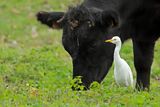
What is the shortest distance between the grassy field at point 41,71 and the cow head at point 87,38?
0.23 meters

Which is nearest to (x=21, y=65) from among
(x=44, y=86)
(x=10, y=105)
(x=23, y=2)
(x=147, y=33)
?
(x=44, y=86)

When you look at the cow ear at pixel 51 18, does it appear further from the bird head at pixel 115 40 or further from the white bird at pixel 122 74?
the white bird at pixel 122 74

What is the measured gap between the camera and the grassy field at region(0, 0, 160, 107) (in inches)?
290

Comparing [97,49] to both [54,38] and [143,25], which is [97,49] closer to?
[143,25]

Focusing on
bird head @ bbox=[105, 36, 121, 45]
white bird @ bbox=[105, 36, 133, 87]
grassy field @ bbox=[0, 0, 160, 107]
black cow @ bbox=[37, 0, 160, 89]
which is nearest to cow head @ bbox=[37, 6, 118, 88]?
black cow @ bbox=[37, 0, 160, 89]

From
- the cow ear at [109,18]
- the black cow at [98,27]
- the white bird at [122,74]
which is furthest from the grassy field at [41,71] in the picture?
the cow ear at [109,18]

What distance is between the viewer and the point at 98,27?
8.05m

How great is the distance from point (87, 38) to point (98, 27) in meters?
0.24

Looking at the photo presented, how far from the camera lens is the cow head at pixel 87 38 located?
788cm

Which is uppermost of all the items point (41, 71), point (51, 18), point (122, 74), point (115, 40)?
point (51, 18)

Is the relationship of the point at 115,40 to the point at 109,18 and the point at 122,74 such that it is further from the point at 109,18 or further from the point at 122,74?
the point at 122,74

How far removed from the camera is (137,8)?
8.77m

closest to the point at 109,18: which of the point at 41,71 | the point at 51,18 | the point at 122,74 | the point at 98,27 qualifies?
the point at 98,27

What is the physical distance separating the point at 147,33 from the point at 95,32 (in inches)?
49.6
